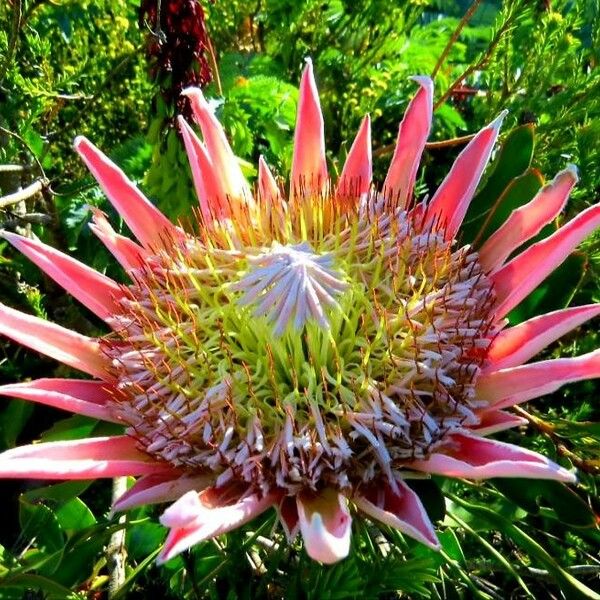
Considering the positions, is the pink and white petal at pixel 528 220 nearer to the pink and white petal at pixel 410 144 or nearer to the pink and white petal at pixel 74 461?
the pink and white petal at pixel 410 144

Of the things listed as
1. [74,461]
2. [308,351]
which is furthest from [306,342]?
[74,461]

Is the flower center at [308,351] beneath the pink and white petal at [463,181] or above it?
beneath

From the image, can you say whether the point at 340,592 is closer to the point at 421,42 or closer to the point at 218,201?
the point at 218,201

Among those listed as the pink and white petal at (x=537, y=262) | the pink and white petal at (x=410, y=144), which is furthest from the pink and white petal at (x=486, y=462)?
the pink and white petal at (x=410, y=144)

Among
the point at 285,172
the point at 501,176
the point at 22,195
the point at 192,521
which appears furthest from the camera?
the point at 285,172

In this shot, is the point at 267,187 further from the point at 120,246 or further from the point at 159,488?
the point at 159,488

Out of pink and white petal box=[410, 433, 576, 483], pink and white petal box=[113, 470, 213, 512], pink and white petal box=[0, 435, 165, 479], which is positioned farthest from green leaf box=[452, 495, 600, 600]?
pink and white petal box=[0, 435, 165, 479]

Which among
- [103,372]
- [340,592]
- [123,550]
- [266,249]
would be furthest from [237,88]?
[340,592]
